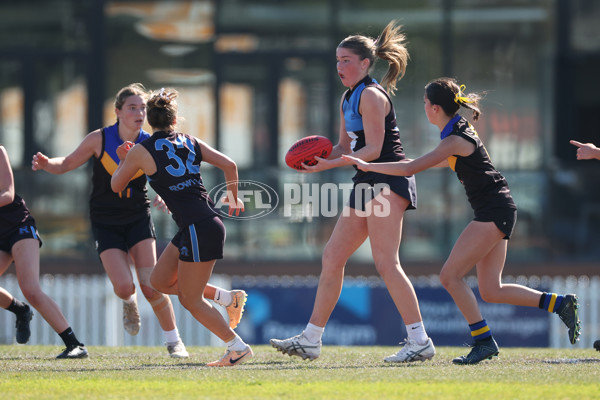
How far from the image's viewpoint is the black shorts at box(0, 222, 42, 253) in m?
7.73

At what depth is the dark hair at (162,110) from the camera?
6980mm

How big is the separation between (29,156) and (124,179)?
973 centimetres

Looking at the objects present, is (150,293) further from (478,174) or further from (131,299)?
(478,174)

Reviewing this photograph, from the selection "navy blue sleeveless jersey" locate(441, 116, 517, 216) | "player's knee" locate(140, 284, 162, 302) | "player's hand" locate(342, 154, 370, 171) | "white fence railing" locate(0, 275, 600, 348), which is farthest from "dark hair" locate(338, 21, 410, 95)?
"white fence railing" locate(0, 275, 600, 348)

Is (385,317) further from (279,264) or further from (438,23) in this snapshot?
(438,23)

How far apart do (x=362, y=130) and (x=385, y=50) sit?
2.11 ft

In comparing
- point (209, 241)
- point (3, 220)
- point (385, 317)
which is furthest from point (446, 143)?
point (385, 317)

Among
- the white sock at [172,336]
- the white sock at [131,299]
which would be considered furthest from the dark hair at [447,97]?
the white sock at [131,299]

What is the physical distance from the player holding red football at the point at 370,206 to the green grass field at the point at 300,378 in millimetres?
185

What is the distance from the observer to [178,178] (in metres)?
6.91

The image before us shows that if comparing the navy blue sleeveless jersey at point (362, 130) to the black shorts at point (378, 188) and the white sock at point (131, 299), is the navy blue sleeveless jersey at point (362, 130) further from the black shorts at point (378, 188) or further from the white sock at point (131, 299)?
the white sock at point (131, 299)

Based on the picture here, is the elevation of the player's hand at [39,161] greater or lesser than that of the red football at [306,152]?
lesser

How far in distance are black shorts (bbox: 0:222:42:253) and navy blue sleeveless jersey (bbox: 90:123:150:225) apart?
502 millimetres

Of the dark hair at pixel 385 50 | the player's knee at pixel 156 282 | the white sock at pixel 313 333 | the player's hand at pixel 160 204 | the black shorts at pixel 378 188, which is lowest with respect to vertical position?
the white sock at pixel 313 333
